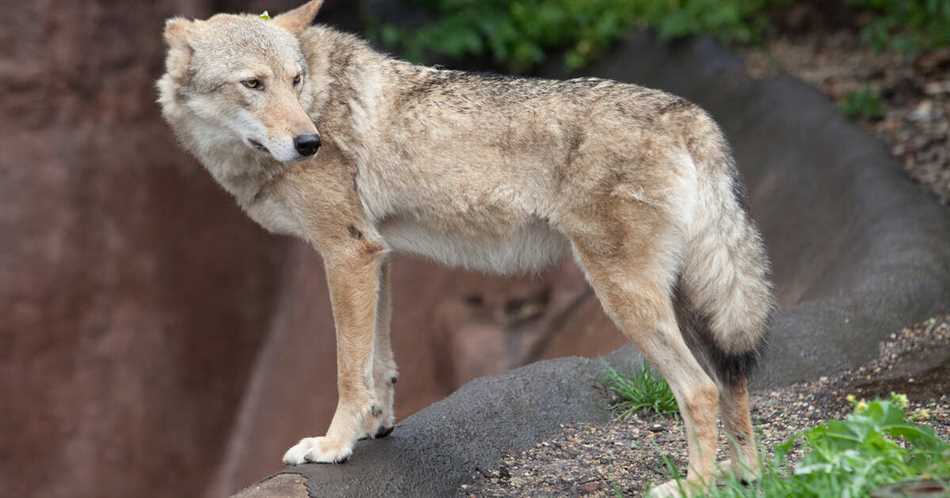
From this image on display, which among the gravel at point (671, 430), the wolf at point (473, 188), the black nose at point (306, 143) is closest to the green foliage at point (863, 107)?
the gravel at point (671, 430)

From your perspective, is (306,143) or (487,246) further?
(487,246)

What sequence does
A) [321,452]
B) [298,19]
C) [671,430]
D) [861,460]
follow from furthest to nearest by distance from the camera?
[671,430], [298,19], [321,452], [861,460]

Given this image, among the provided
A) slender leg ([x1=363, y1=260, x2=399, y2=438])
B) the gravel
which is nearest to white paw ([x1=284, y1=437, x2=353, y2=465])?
slender leg ([x1=363, y1=260, x2=399, y2=438])

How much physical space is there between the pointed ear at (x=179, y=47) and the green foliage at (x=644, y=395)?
2.32 m

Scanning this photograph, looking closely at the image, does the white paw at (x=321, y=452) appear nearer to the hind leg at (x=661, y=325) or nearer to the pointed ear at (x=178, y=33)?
the hind leg at (x=661, y=325)

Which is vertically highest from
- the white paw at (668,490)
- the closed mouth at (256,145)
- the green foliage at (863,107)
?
the closed mouth at (256,145)

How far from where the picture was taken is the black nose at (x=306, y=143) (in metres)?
4.12

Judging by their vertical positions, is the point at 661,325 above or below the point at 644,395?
above

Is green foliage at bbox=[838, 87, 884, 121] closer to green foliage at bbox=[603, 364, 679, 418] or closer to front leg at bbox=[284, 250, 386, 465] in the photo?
green foliage at bbox=[603, 364, 679, 418]

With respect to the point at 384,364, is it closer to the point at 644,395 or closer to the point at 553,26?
the point at 644,395

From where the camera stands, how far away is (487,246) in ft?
14.6

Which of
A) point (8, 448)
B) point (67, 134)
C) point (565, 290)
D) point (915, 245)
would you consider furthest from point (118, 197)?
point (915, 245)

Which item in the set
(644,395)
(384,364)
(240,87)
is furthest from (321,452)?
(644,395)

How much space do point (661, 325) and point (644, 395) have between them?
1076 millimetres
